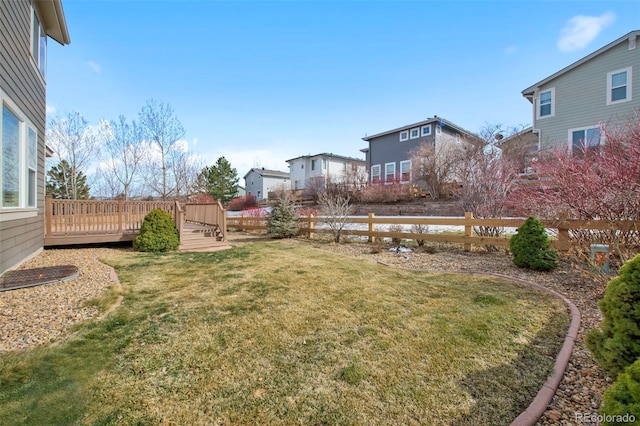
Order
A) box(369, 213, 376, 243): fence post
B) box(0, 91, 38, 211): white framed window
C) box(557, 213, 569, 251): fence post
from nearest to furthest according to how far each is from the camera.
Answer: box(0, 91, 38, 211): white framed window
box(557, 213, 569, 251): fence post
box(369, 213, 376, 243): fence post

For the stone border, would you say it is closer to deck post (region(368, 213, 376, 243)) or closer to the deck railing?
deck post (region(368, 213, 376, 243))

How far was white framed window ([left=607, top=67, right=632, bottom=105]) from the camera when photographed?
13.8m

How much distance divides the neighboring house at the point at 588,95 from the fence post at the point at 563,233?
914cm

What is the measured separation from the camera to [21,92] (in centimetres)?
591

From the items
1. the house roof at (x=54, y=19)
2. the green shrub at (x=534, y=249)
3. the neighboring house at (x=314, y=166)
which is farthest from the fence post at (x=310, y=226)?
the neighboring house at (x=314, y=166)

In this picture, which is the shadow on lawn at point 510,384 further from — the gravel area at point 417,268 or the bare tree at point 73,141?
the bare tree at point 73,141

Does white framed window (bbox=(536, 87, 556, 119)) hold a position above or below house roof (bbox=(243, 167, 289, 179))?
above

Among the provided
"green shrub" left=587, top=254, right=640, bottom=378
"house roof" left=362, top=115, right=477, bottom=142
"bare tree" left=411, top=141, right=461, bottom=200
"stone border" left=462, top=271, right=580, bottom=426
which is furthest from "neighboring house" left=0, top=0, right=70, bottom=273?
"house roof" left=362, top=115, right=477, bottom=142

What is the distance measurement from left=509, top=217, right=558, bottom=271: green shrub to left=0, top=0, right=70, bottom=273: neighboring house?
386 inches

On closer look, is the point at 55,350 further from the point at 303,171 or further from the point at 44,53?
the point at 303,171

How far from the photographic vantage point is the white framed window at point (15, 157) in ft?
16.5

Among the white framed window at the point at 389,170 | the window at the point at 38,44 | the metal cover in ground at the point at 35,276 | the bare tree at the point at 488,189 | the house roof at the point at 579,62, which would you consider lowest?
the metal cover in ground at the point at 35,276

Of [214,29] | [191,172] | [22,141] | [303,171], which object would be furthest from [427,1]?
[303,171]

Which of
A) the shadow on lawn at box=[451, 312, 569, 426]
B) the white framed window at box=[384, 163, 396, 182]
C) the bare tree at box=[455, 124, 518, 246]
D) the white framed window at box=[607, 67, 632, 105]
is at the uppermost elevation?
the white framed window at box=[607, 67, 632, 105]
